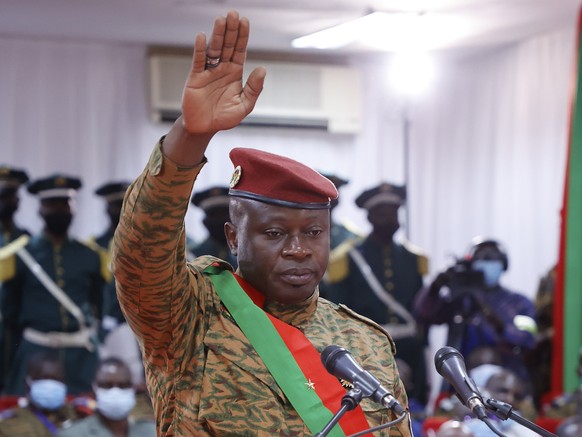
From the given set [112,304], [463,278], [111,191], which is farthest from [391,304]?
[111,191]

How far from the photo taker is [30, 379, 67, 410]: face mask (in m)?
6.45

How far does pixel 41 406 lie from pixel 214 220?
1989 mm

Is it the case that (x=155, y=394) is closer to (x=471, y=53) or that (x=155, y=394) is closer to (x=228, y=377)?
(x=228, y=377)

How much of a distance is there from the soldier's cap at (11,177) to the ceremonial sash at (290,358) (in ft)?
18.9

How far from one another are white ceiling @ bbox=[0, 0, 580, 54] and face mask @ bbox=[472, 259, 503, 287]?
6.54 feet

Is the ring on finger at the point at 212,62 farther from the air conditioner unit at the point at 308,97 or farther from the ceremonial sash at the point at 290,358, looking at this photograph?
the air conditioner unit at the point at 308,97

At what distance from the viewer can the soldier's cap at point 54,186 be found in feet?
25.0

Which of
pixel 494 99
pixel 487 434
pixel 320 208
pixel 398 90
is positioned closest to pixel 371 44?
pixel 398 90

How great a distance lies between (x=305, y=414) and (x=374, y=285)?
5.70 meters

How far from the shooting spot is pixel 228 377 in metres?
2.25

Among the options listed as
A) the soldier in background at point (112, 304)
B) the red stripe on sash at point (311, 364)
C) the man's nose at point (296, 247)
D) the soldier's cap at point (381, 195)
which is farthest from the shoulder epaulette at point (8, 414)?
the man's nose at point (296, 247)

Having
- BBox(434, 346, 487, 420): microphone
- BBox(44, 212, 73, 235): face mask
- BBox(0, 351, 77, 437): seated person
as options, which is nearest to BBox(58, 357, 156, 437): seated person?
BBox(0, 351, 77, 437): seated person

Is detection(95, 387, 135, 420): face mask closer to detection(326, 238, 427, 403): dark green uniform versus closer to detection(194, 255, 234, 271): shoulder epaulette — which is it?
detection(326, 238, 427, 403): dark green uniform

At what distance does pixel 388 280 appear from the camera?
8008 millimetres
